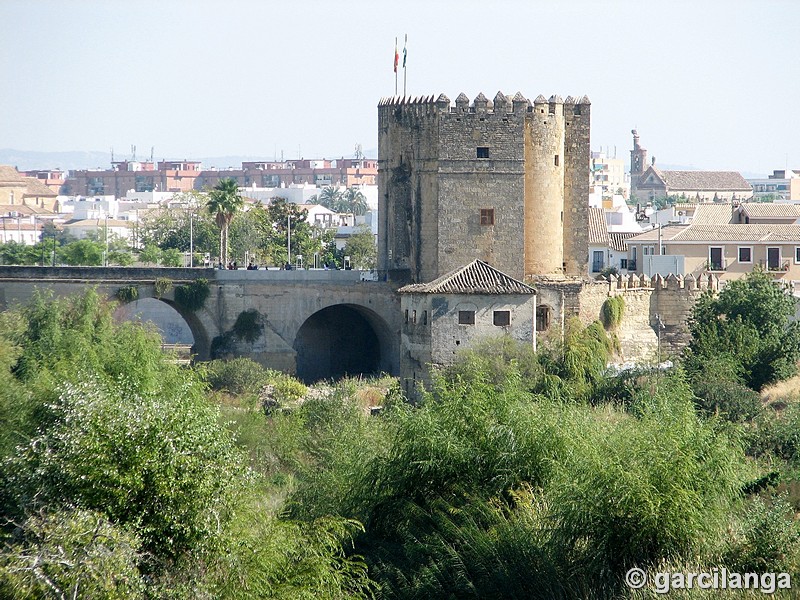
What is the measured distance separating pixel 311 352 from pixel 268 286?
154 inches

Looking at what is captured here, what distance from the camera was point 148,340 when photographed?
129ft

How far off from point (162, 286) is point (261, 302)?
3.63 m

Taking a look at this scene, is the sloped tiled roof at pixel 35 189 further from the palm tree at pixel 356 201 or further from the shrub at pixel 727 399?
the shrub at pixel 727 399

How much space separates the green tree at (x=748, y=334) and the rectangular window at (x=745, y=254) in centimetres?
1012

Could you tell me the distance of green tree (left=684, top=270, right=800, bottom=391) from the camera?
1545 inches

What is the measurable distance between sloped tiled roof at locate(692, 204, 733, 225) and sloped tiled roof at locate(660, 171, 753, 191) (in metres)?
71.9

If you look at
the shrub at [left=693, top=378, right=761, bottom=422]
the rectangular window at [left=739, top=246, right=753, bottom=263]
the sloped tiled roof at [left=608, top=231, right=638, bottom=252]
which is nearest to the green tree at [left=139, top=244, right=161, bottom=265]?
the sloped tiled roof at [left=608, top=231, right=638, bottom=252]

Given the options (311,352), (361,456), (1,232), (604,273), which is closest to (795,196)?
(1,232)

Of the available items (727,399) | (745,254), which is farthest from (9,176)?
(727,399)

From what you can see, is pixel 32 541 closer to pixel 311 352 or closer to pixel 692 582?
pixel 692 582

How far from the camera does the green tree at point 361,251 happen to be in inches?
2965

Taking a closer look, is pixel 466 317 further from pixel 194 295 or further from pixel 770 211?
pixel 770 211

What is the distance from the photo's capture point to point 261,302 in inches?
1983

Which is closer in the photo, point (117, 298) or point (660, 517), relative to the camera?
point (660, 517)
